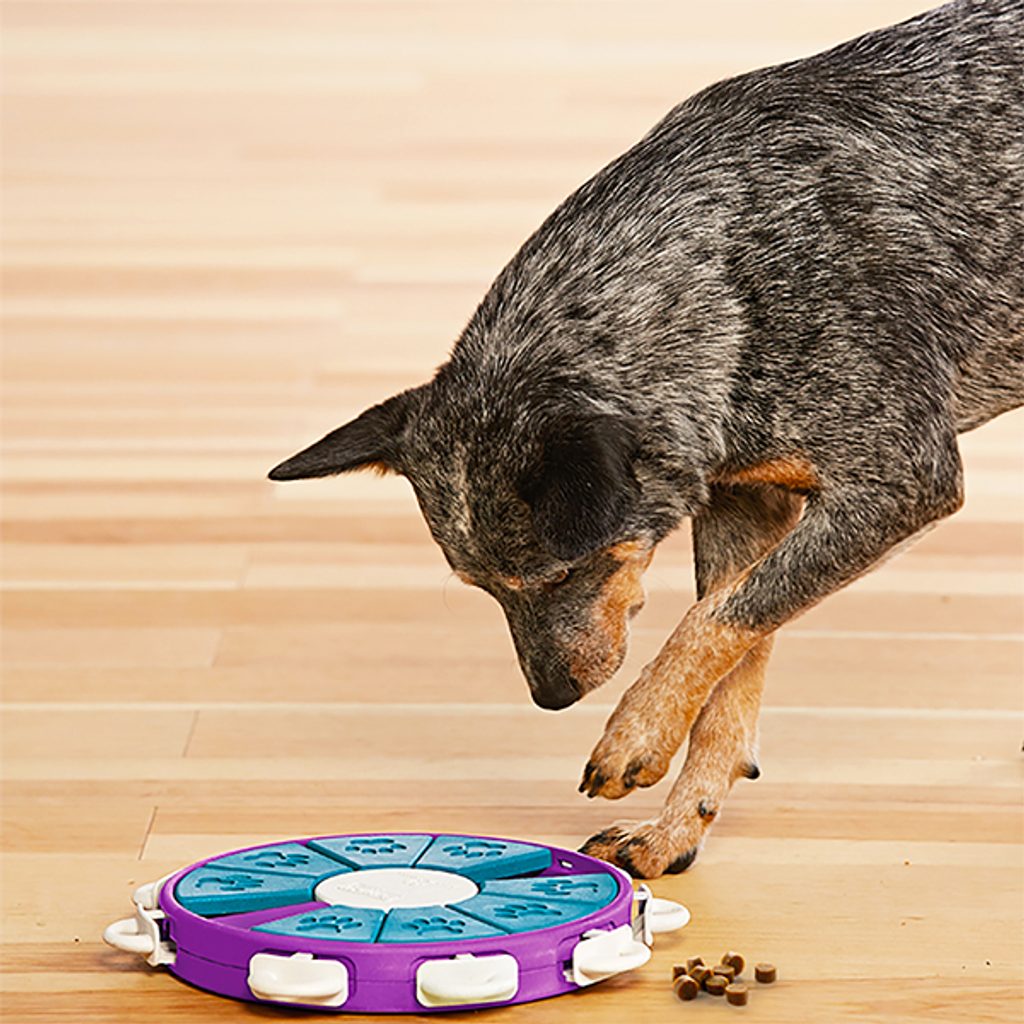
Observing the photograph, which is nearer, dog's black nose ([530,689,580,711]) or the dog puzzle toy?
the dog puzzle toy

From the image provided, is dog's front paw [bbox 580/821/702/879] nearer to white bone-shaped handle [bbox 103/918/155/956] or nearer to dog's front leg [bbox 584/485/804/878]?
dog's front leg [bbox 584/485/804/878]

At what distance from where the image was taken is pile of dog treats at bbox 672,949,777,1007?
8.95ft

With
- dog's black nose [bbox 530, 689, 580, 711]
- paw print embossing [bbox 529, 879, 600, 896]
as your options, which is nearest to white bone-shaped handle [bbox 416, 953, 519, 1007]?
paw print embossing [bbox 529, 879, 600, 896]

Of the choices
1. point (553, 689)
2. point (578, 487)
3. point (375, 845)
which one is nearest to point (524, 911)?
point (375, 845)

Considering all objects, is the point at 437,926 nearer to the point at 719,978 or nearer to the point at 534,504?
the point at 719,978

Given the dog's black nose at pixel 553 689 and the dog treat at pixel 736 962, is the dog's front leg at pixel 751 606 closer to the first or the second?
the dog's black nose at pixel 553 689

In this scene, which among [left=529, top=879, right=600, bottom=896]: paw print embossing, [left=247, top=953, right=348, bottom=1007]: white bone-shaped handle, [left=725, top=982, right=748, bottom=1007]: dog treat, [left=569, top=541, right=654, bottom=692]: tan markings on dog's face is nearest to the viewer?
[left=247, top=953, right=348, bottom=1007]: white bone-shaped handle

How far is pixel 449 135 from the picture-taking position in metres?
9.56

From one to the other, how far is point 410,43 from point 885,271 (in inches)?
Answer: 323

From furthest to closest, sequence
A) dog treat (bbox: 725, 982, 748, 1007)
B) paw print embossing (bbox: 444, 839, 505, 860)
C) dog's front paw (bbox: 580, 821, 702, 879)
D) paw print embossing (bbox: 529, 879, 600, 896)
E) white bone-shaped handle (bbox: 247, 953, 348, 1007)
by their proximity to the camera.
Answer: dog's front paw (bbox: 580, 821, 702, 879), paw print embossing (bbox: 444, 839, 505, 860), paw print embossing (bbox: 529, 879, 600, 896), dog treat (bbox: 725, 982, 748, 1007), white bone-shaped handle (bbox: 247, 953, 348, 1007)

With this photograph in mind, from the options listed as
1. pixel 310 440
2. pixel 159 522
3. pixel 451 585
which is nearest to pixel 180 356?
pixel 310 440

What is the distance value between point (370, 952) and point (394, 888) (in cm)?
23

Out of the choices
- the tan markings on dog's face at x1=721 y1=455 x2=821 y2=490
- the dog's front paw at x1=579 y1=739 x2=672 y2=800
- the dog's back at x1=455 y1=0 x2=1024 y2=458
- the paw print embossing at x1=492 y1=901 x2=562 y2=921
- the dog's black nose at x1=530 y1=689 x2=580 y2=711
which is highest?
the dog's back at x1=455 y1=0 x2=1024 y2=458

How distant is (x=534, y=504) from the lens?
112 inches
